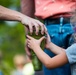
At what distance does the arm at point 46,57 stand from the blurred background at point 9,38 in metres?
1.56

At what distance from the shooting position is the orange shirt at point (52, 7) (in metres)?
4.04

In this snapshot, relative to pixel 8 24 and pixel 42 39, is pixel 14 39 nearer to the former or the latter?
pixel 8 24

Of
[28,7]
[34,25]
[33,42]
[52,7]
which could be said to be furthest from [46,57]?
[28,7]

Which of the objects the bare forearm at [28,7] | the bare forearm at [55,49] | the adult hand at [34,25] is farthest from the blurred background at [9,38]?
the adult hand at [34,25]

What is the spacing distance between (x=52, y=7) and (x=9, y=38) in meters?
1.93

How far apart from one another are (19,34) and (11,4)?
400 millimetres

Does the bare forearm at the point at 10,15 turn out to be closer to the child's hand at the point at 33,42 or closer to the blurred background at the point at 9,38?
the child's hand at the point at 33,42

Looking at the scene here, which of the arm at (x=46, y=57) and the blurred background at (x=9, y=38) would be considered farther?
the blurred background at (x=9, y=38)

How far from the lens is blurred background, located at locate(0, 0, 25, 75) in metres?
5.67

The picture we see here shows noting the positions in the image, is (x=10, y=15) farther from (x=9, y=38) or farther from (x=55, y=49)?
(x=9, y=38)

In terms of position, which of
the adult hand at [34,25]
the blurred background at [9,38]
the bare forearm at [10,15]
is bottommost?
the blurred background at [9,38]

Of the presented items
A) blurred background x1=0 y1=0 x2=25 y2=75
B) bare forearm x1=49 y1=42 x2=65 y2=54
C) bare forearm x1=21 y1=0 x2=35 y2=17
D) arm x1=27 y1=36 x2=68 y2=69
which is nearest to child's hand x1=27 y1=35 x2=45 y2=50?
arm x1=27 y1=36 x2=68 y2=69

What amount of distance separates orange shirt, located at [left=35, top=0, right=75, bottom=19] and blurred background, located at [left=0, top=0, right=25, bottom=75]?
5.01ft

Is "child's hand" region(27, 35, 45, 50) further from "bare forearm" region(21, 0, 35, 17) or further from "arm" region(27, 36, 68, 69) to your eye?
"bare forearm" region(21, 0, 35, 17)
